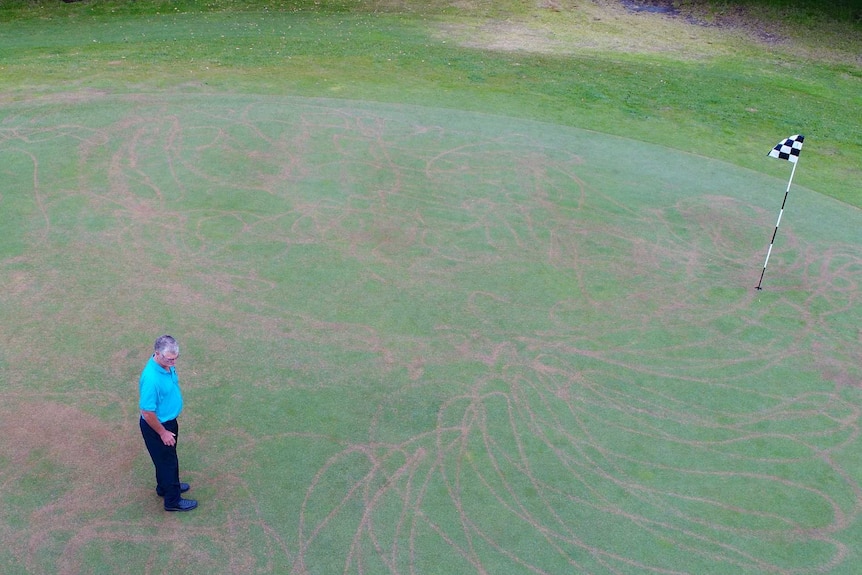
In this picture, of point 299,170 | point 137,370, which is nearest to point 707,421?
point 137,370

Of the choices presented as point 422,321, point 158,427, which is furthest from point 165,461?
point 422,321

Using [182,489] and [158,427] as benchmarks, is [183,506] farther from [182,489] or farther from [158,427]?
[158,427]

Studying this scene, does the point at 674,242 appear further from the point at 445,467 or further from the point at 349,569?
the point at 349,569

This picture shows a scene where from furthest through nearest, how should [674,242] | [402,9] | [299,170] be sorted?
[402,9], [299,170], [674,242]

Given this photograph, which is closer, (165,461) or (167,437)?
(167,437)

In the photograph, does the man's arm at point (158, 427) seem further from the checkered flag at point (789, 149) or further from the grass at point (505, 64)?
the grass at point (505, 64)

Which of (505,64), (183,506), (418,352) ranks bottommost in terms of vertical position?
(183,506)

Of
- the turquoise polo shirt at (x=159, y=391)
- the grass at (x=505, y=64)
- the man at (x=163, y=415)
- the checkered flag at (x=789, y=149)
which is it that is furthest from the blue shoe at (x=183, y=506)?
the grass at (x=505, y=64)
